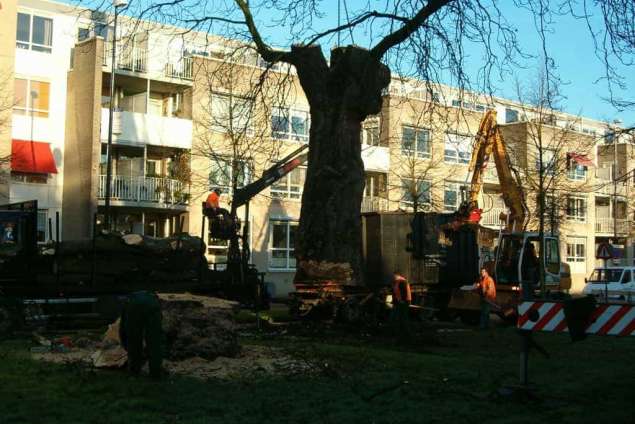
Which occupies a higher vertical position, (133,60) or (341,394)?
(133,60)

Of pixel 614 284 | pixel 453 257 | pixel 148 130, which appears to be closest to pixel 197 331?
pixel 453 257

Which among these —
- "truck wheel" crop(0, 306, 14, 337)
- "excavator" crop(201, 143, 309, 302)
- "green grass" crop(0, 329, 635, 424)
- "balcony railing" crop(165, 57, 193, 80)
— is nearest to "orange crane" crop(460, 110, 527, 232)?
A: "excavator" crop(201, 143, 309, 302)

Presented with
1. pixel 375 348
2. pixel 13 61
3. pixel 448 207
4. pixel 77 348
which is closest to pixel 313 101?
pixel 375 348

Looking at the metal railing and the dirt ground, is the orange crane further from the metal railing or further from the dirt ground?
the metal railing

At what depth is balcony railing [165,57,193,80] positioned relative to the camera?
125 ft

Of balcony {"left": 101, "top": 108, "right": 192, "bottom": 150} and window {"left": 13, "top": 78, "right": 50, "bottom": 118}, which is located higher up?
window {"left": 13, "top": 78, "right": 50, "bottom": 118}

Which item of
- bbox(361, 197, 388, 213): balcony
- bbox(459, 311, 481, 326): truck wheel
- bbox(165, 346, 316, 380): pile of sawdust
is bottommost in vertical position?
bbox(459, 311, 481, 326): truck wheel

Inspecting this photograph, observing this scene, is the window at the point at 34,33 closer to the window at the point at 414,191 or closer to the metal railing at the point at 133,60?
the metal railing at the point at 133,60

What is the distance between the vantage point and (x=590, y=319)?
29.6 feet

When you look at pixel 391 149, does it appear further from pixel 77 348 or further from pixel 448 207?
pixel 77 348

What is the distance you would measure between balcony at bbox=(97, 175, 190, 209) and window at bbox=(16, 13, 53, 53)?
6.70m

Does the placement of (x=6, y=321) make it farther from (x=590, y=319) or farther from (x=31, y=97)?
(x=31, y=97)

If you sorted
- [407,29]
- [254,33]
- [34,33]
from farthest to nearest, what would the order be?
1. [34,33]
2. [254,33]
3. [407,29]

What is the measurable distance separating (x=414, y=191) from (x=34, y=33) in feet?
63.3
